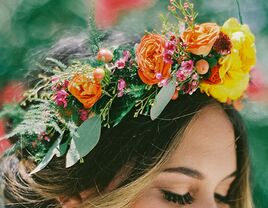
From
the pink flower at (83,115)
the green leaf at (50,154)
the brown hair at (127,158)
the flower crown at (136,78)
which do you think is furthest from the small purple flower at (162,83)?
the green leaf at (50,154)

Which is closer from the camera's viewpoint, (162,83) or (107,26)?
(162,83)

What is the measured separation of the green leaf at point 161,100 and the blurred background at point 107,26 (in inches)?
13.8

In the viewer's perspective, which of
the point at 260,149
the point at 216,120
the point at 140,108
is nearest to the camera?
the point at 140,108

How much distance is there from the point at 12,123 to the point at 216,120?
0.64 metres

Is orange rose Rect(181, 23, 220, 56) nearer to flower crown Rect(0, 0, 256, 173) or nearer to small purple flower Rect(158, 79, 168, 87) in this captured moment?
flower crown Rect(0, 0, 256, 173)

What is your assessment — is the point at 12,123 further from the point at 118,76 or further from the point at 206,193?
the point at 206,193

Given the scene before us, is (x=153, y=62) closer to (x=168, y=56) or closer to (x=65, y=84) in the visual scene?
(x=168, y=56)

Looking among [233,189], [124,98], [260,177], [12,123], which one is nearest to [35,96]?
[12,123]

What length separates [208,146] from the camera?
2246mm

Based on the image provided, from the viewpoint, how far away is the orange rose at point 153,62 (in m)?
2.15

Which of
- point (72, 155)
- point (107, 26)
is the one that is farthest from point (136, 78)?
point (107, 26)

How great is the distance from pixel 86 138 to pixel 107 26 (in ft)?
1.81

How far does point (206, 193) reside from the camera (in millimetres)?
2252

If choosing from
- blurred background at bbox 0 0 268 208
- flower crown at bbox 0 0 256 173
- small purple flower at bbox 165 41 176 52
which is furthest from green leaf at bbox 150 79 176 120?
blurred background at bbox 0 0 268 208
